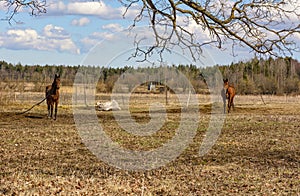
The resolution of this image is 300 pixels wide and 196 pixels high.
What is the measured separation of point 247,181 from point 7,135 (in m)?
9.78

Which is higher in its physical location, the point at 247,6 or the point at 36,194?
the point at 247,6

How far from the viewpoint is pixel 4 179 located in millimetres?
8391

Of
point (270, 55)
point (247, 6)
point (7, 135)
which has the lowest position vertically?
point (7, 135)

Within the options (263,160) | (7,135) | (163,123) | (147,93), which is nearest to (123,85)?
(147,93)

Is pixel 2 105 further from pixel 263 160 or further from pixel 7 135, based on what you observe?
pixel 263 160

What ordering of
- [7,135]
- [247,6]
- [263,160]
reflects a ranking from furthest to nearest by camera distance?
1. [7,135]
2. [263,160]
3. [247,6]

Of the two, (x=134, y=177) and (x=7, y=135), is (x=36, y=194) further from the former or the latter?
(x=7, y=135)

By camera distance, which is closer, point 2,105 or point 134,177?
point 134,177

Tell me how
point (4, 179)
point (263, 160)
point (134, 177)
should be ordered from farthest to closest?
point (263, 160), point (134, 177), point (4, 179)

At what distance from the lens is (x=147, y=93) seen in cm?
5238

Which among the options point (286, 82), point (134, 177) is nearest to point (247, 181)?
point (134, 177)

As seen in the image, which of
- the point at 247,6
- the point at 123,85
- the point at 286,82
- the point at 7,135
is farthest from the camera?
the point at 286,82

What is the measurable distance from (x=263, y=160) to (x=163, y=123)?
10682mm

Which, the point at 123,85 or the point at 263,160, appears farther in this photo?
the point at 123,85
